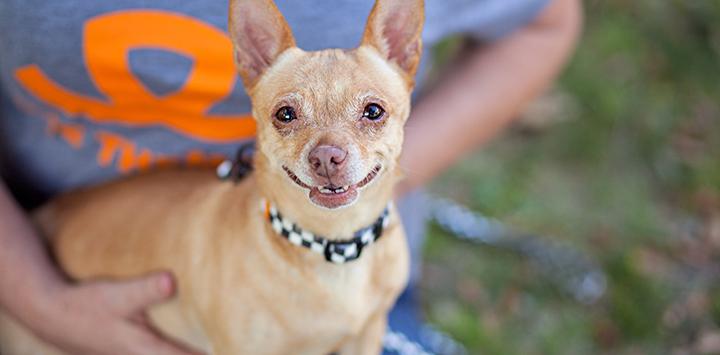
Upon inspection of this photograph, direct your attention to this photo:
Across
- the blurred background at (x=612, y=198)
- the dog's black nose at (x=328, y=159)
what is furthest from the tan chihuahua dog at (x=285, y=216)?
the blurred background at (x=612, y=198)

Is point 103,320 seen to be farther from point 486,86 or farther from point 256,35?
point 486,86

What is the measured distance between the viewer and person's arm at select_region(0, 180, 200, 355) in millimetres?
1481

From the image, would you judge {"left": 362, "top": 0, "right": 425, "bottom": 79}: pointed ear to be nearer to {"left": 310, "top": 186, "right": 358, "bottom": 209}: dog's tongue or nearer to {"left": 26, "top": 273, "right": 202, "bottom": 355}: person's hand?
{"left": 310, "top": 186, "right": 358, "bottom": 209}: dog's tongue

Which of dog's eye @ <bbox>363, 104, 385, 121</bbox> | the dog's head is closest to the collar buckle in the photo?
the dog's head

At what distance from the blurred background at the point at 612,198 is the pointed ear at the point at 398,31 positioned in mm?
1385

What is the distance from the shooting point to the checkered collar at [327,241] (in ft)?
4.04

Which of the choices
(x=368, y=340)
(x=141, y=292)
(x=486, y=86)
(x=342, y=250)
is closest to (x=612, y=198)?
(x=486, y=86)

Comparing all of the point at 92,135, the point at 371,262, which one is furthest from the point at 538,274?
the point at 92,135

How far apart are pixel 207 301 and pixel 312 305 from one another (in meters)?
0.21

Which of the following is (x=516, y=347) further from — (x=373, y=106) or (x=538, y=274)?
(x=373, y=106)

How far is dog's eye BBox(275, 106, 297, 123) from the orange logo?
315 mm

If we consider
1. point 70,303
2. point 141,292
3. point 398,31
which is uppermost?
point 398,31

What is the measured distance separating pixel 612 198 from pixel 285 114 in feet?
6.72

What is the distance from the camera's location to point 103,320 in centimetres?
150
